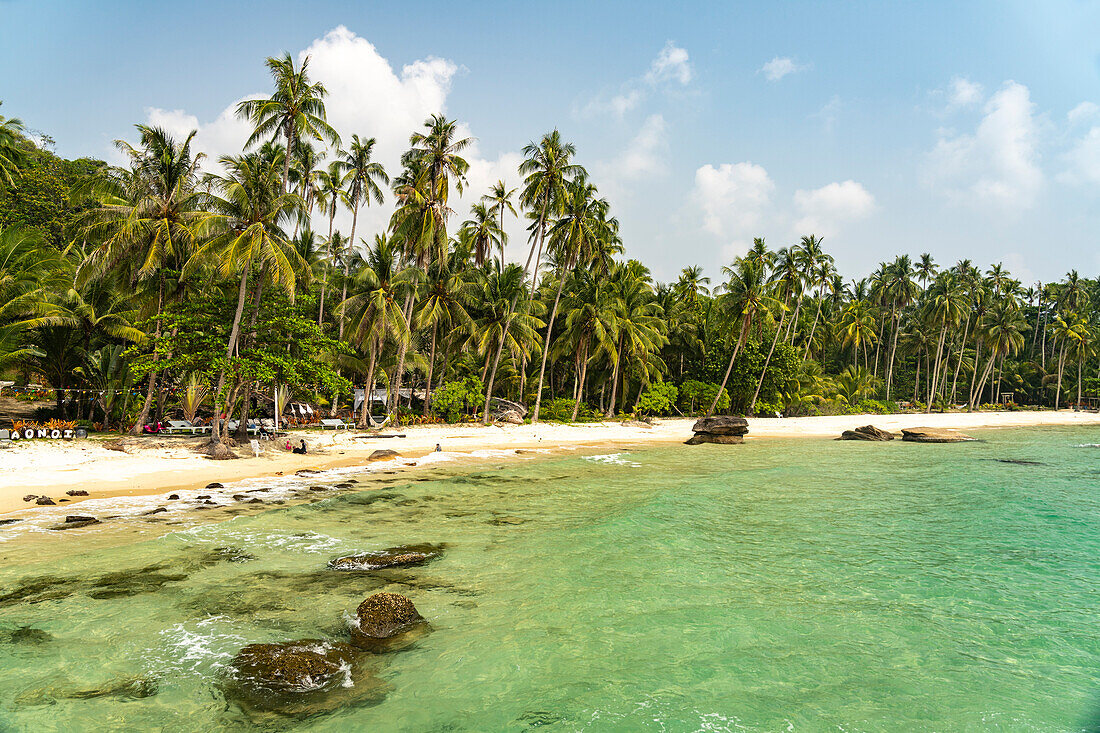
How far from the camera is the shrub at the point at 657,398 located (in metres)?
43.1

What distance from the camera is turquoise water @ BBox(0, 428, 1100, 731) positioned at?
5250mm

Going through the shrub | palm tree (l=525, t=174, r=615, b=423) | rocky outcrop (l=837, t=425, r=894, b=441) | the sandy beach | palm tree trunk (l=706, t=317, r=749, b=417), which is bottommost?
the sandy beach

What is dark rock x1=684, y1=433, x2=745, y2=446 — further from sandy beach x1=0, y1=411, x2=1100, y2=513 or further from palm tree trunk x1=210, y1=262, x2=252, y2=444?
palm tree trunk x1=210, y1=262, x2=252, y2=444

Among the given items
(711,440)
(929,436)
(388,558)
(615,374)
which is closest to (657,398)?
(615,374)

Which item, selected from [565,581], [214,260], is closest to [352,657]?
[565,581]

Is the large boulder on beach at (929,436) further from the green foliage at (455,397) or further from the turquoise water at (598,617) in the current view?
the green foliage at (455,397)

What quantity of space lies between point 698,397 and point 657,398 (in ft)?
16.8

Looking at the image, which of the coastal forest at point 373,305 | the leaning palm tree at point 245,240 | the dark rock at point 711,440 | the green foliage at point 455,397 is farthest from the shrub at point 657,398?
the leaning palm tree at point 245,240

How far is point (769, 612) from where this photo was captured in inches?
299

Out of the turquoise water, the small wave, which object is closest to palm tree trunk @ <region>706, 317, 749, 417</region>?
the small wave

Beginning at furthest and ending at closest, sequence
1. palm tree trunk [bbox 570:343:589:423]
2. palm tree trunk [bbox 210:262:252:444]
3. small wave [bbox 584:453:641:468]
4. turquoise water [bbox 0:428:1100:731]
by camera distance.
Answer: palm tree trunk [bbox 570:343:589:423], small wave [bbox 584:453:641:468], palm tree trunk [bbox 210:262:252:444], turquoise water [bbox 0:428:1100:731]

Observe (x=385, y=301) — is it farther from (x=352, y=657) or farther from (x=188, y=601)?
(x=352, y=657)

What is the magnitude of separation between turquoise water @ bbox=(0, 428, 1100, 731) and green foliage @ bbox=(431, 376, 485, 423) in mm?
19853

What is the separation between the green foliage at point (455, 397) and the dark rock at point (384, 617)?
2725 cm
